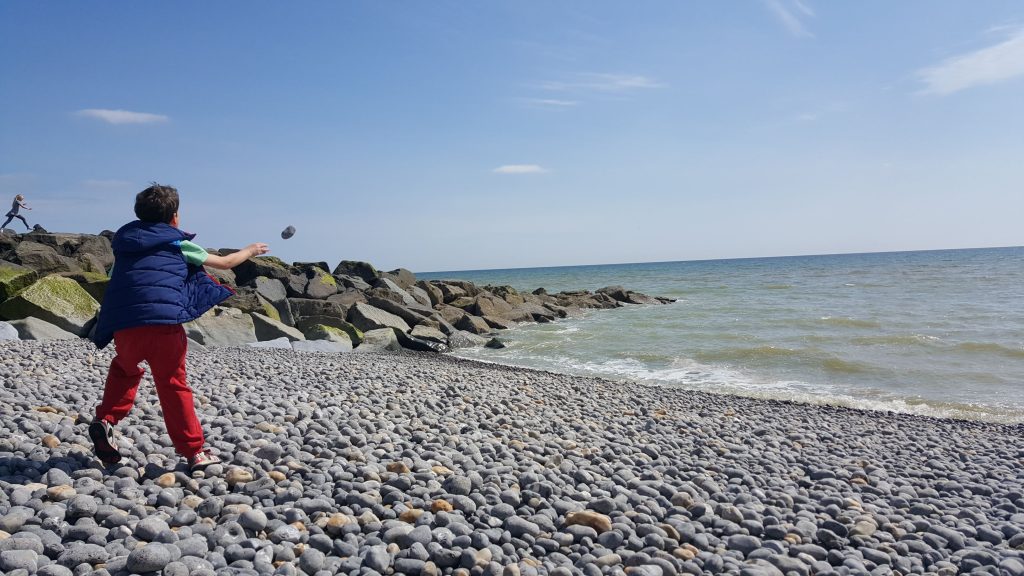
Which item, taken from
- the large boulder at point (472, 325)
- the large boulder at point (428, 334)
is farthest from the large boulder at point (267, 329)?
the large boulder at point (472, 325)

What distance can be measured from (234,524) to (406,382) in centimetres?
441

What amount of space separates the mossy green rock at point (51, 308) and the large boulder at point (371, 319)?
17.7 ft

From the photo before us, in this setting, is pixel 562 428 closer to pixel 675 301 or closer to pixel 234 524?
pixel 234 524

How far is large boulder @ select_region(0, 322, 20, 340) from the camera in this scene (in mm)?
9242

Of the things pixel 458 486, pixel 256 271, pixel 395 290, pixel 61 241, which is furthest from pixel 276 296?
pixel 458 486

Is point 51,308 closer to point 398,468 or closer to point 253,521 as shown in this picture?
point 398,468

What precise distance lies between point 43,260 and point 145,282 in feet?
47.2

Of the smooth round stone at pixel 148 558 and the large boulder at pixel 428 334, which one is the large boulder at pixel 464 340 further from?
the smooth round stone at pixel 148 558

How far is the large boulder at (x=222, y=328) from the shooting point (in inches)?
435

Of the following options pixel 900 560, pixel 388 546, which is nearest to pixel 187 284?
pixel 388 546

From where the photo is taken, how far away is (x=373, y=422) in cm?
539

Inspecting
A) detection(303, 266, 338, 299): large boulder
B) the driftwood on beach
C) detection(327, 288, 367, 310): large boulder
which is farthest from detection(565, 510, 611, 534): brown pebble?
detection(303, 266, 338, 299): large boulder

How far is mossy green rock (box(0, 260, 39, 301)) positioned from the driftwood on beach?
0.7 inches

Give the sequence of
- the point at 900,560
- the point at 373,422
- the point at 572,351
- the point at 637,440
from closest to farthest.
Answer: the point at 900,560
the point at 373,422
the point at 637,440
the point at 572,351
